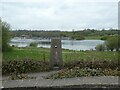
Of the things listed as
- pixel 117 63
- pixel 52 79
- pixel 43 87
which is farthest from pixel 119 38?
pixel 43 87

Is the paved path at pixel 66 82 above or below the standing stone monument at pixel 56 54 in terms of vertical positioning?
below

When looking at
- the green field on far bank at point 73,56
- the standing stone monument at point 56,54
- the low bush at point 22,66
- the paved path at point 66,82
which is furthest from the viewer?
the green field on far bank at point 73,56

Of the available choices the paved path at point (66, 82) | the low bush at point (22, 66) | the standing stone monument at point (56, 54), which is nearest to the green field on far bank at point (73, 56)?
the standing stone monument at point (56, 54)

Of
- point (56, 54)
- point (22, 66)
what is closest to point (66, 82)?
point (22, 66)

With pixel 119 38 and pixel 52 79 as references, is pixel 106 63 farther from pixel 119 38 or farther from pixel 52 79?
pixel 52 79

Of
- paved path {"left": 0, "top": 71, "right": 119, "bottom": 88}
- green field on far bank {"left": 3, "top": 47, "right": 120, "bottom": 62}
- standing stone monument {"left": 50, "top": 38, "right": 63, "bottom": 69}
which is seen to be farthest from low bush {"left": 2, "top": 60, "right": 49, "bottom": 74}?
paved path {"left": 0, "top": 71, "right": 119, "bottom": 88}

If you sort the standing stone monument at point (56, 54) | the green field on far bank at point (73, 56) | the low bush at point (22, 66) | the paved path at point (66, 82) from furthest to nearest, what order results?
the green field on far bank at point (73, 56), the standing stone monument at point (56, 54), the low bush at point (22, 66), the paved path at point (66, 82)

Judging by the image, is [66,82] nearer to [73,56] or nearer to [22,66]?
[22,66]

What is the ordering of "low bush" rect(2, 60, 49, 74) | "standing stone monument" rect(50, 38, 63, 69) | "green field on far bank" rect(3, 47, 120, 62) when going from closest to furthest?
"low bush" rect(2, 60, 49, 74)
"standing stone monument" rect(50, 38, 63, 69)
"green field on far bank" rect(3, 47, 120, 62)

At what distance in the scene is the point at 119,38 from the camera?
15.0 meters

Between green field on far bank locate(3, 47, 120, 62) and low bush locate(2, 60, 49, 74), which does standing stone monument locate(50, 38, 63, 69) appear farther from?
green field on far bank locate(3, 47, 120, 62)

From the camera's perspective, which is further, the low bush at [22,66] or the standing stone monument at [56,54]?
the standing stone monument at [56,54]

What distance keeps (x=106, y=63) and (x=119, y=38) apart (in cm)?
269

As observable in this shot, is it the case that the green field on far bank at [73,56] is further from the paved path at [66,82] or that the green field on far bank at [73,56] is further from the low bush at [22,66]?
the paved path at [66,82]
